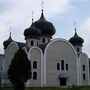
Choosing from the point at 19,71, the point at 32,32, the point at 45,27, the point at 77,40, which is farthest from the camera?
the point at 77,40

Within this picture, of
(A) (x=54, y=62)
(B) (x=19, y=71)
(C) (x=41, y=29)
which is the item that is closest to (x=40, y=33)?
(C) (x=41, y=29)

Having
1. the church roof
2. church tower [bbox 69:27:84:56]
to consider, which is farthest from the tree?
church tower [bbox 69:27:84:56]

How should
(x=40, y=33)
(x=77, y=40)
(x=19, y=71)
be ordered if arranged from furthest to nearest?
(x=77, y=40)
(x=40, y=33)
(x=19, y=71)

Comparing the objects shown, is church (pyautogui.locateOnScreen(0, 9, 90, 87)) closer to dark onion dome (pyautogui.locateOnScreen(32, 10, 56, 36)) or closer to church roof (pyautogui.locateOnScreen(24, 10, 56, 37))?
church roof (pyautogui.locateOnScreen(24, 10, 56, 37))

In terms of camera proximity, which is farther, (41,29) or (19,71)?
(41,29)

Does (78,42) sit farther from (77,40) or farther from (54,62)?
(54,62)

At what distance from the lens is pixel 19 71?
25.2m

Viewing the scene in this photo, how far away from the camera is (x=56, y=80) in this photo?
48188 millimetres

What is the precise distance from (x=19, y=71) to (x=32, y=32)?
26.2 meters

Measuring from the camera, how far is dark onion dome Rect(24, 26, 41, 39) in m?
51.0

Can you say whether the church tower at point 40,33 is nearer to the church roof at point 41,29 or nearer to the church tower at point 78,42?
the church roof at point 41,29

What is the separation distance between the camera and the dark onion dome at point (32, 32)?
51000 mm

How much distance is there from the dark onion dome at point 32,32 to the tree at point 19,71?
25.2m

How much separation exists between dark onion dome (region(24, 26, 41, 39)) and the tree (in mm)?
25243
